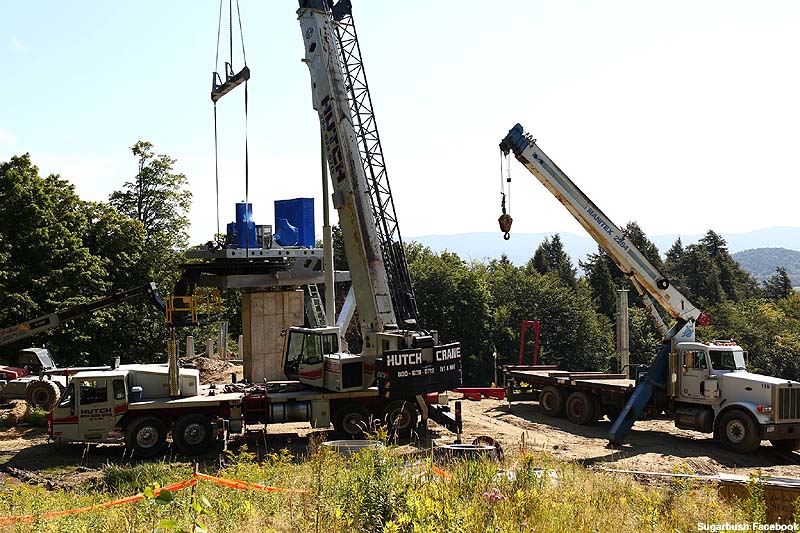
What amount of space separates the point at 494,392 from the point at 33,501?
19.5 m

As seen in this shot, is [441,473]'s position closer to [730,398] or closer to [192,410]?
[192,410]

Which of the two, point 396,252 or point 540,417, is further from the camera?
point 540,417

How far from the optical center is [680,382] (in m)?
20.7

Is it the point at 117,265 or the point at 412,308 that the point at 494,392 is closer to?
the point at 412,308

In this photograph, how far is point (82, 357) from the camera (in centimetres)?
3450

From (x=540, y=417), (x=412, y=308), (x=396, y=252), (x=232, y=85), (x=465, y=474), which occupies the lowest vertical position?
(x=540, y=417)

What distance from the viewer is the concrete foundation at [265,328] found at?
28.8 metres

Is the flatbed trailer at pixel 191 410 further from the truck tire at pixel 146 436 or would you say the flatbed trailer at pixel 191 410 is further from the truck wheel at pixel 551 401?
the truck wheel at pixel 551 401

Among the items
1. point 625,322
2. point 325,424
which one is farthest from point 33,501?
point 625,322

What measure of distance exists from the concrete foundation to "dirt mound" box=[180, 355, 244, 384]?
65.0 inches

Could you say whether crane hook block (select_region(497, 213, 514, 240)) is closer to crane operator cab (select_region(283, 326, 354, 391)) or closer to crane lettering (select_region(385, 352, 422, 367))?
crane lettering (select_region(385, 352, 422, 367))

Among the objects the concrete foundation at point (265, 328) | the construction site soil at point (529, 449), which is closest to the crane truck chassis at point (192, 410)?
the construction site soil at point (529, 449)

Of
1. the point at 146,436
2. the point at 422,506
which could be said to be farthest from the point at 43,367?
the point at 422,506

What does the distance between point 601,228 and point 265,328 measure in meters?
14.4
